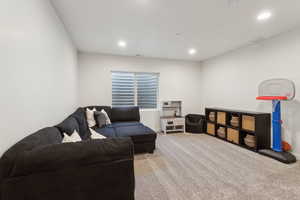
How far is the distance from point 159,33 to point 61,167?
2.87 meters

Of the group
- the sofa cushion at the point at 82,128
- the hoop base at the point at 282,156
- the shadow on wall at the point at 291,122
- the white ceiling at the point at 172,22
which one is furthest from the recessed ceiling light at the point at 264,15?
the sofa cushion at the point at 82,128

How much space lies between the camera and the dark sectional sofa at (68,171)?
833 millimetres

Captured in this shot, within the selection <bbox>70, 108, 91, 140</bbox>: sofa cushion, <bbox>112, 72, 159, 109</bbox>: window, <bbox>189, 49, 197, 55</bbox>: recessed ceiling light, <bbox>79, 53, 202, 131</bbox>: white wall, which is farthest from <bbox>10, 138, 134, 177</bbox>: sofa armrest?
<bbox>189, 49, 197, 55</bbox>: recessed ceiling light

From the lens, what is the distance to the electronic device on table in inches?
182

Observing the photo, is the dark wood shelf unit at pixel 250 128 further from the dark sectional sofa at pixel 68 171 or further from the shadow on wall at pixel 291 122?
the dark sectional sofa at pixel 68 171

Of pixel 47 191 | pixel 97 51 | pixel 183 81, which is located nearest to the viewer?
pixel 47 191

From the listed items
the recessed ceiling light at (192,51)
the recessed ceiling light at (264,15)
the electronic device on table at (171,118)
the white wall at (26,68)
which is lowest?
the electronic device on table at (171,118)

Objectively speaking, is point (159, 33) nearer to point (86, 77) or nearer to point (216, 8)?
point (216, 8)

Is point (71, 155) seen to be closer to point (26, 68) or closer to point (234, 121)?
point (26, 68)

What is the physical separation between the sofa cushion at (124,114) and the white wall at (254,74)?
9.02 feet

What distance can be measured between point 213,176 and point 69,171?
2.05 meters

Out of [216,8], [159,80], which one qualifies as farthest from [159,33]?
[159,80]

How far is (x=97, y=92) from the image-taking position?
4328 millimetres

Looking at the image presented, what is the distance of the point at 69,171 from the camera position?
3.00ft
